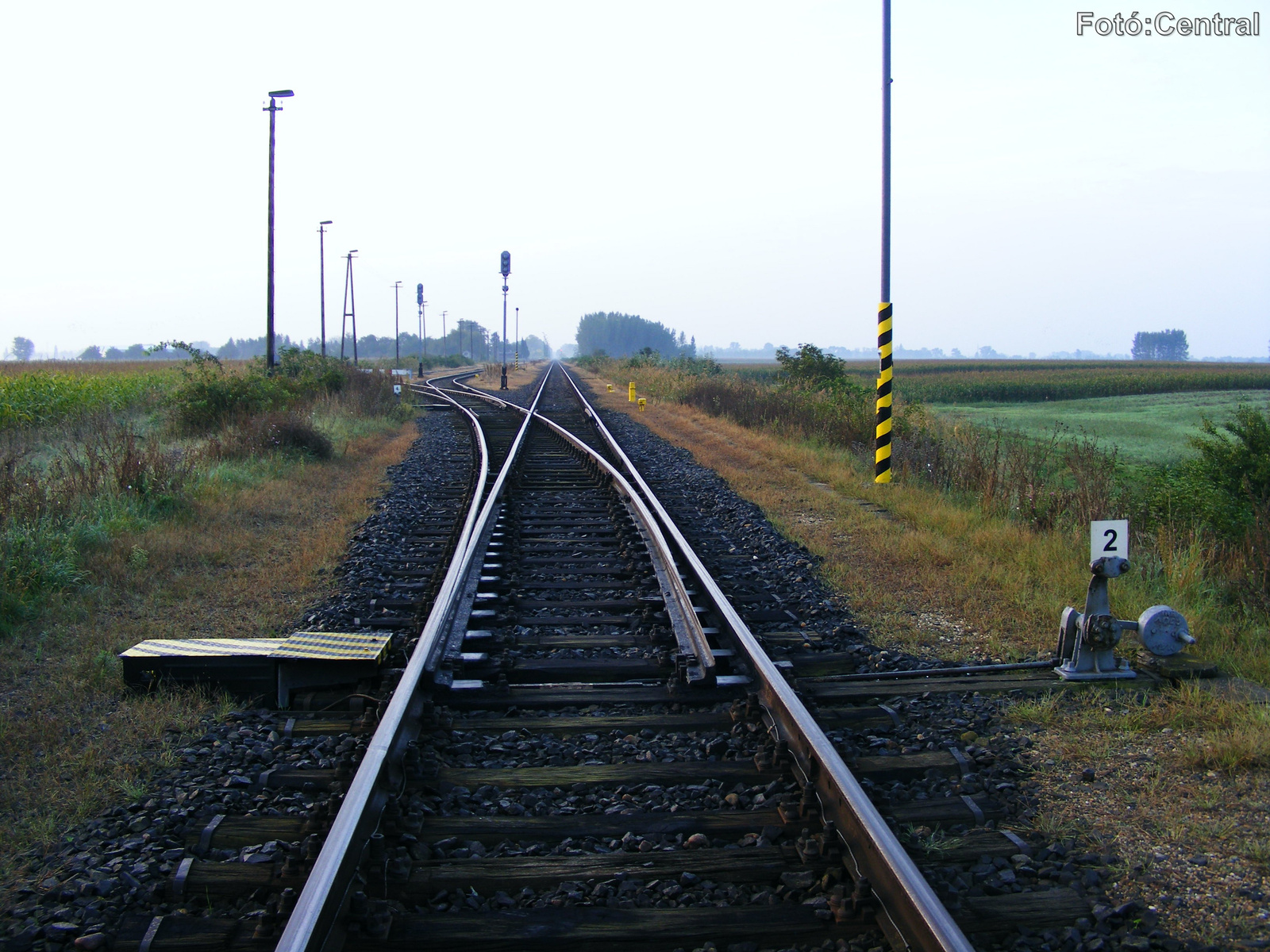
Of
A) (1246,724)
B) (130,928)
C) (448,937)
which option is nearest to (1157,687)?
(1246,724)

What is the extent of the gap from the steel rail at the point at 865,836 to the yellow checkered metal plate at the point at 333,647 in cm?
189

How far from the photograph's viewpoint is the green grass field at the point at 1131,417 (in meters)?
21.5

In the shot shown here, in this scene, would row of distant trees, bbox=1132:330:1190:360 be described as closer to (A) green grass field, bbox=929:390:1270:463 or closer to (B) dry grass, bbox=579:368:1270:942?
(A) green grass field, bbox=929:390:1270:463

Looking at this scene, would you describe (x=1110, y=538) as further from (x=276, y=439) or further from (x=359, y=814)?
(x=276, y=439)

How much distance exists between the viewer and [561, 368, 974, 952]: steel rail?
8.02 ft

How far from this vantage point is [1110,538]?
4637mm

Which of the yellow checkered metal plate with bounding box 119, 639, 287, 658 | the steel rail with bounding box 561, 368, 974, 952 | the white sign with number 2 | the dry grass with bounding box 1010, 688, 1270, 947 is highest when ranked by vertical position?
the white sign with number 2

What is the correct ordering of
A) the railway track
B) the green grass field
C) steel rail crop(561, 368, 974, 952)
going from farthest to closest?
1. the green grass field
2. the railway track
3. steel rail crop(561, 368, 974, 952)

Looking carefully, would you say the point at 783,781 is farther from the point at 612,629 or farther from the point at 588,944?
the point at 612,629

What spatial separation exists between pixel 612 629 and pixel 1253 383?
2652 inches

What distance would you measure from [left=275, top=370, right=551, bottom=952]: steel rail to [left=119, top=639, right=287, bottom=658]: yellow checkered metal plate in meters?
0.75

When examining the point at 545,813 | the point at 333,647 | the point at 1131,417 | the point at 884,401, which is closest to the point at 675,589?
the point at 333,647

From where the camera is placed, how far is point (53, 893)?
2.79 meters

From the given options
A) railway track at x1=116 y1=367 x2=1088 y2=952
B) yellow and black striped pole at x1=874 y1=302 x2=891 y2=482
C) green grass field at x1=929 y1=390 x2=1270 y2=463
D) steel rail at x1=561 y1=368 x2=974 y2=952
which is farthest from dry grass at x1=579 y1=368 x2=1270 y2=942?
green grass field at x1=929 y1=390 x2=1270 y2=463
